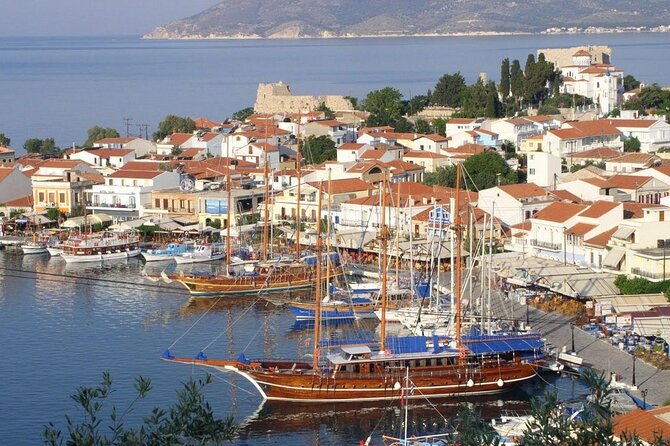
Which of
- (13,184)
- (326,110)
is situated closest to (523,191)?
(13,184)

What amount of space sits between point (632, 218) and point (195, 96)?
54.8 metres

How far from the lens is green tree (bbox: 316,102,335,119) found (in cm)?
4596

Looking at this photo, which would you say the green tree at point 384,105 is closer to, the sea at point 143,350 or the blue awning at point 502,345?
the sea at point 143,350

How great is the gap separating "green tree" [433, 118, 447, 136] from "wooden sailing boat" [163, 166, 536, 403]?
2383 cm

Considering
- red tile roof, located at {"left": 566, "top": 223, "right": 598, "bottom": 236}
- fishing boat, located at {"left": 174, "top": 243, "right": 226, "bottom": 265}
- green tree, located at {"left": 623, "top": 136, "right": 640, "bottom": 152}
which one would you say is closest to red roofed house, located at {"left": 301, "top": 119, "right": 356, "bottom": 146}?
green tree, located at {"left": 623, "top": 136, "right": 640, "bottom": 152}

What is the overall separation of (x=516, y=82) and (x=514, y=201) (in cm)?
1899

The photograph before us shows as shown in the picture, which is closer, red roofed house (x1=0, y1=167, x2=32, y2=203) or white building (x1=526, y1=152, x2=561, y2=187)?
white building (x1=526, y1=152, x2=561, y2=187)

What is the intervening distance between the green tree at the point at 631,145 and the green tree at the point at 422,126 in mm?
7791

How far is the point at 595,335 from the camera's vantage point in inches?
749

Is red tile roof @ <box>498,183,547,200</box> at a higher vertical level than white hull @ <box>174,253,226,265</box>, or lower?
higher

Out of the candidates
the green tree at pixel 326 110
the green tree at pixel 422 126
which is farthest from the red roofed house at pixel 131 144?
the green tree at pixel 422 126

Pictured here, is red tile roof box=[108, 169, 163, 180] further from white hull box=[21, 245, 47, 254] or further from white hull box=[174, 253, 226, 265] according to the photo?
white hull box=[174, 253, 226, 265]

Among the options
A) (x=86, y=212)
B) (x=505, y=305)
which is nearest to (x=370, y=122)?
(x=86, y=212)

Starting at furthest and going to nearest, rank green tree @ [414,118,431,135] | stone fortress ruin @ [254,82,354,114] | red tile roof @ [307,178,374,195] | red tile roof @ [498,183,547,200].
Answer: stone fortress ruin @ [254,82,354,114]
green tree @ [414,118,431,135]
red tile roof @ [307,178,374,195]
red tile roof @ [498,183,547,200]
